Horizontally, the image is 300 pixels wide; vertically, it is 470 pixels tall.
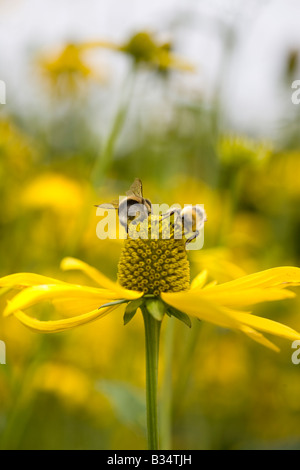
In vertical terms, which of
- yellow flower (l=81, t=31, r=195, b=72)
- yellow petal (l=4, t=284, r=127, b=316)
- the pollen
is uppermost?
yellow flower (l=81, t=31, r=195, b=72)

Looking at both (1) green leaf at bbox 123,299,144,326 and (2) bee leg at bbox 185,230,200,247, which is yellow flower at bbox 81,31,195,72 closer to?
(2) bee leg at bbox 185,230,200,247

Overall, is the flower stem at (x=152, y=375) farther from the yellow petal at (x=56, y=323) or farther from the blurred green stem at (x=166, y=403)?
the blurred green stem at (x=166, y=403)

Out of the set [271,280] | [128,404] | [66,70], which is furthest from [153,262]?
[66,70]

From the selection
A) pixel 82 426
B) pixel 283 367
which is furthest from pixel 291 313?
pixel 82 426

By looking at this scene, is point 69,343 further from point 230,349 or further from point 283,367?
point 283,367

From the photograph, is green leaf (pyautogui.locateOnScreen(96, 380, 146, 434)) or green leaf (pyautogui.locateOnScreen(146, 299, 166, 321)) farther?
green leaf (pyautogui.locateOnScreen(96, 380, 146, 434))

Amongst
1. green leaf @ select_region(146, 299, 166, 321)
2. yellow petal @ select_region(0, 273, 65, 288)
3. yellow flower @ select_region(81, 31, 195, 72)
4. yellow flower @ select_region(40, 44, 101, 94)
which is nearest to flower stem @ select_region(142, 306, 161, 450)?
green leaf @ select_region(146, 299, 166, 321)

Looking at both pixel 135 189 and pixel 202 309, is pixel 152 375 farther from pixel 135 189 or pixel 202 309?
pixel 135 189
